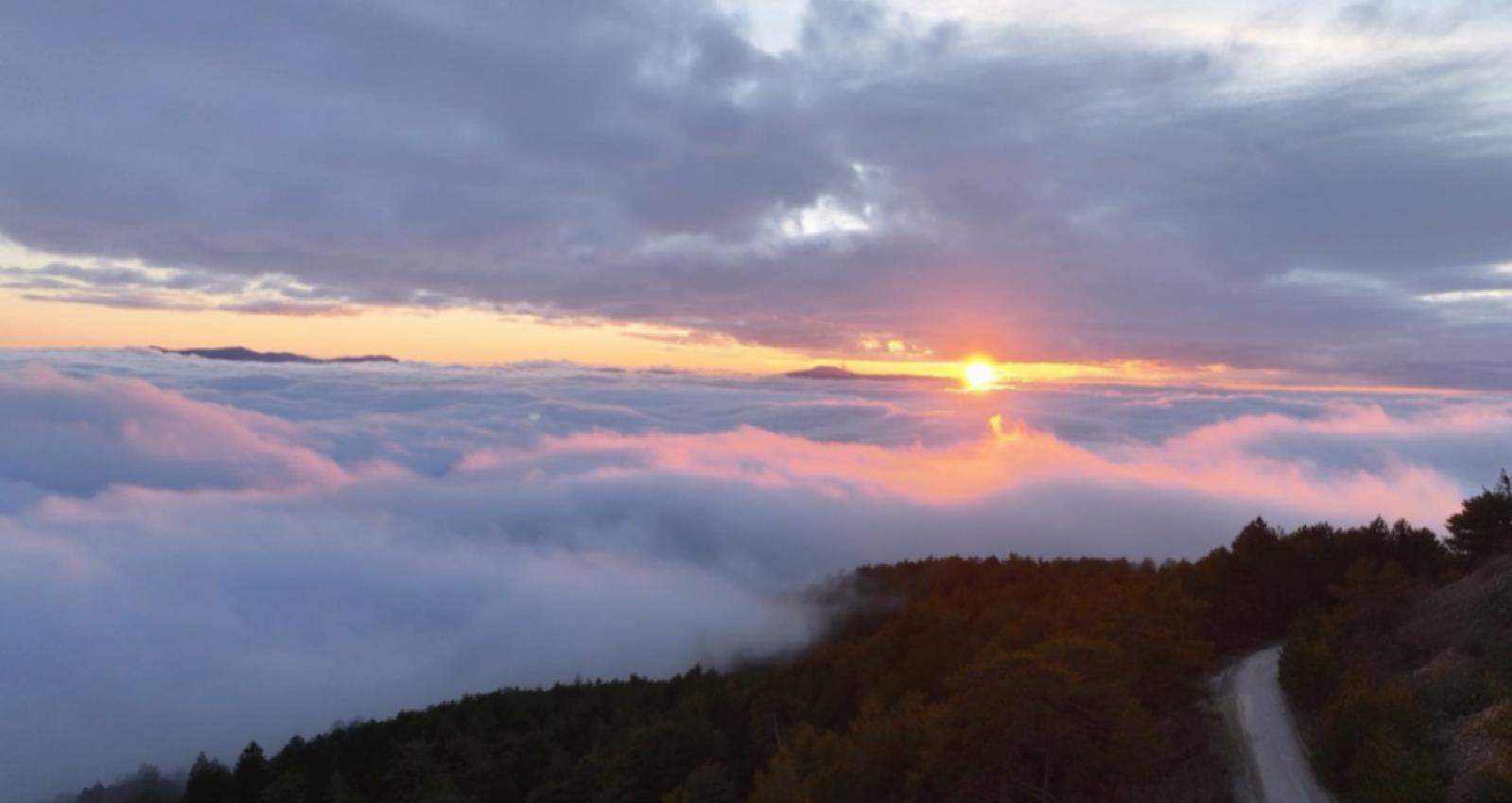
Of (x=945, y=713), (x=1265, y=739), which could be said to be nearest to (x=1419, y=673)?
(x=1265, y=739)

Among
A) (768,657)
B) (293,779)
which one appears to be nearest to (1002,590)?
(768,657)

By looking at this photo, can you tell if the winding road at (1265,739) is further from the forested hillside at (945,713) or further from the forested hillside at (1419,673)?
the forested hillside at (945,713)

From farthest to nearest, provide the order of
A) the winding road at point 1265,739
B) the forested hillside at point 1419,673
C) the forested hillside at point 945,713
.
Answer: the winding road at point 1265,739
the forested hillside at point 945,713
the forested hillside at point 1419,673

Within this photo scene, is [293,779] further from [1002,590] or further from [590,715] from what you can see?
[1002,590]

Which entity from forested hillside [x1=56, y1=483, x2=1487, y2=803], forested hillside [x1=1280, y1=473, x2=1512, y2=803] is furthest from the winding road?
forested hillside [x1=56, y1=483, x2=1487, y2=803]

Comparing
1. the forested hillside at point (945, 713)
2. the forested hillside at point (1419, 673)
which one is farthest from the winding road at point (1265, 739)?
the forested hillside at point (945, 713)
